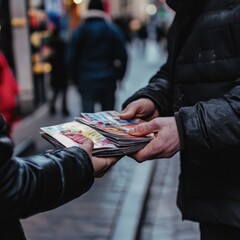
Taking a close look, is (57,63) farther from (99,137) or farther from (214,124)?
(214,124)

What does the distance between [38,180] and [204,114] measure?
2.26ft

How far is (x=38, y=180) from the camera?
5.32 ft

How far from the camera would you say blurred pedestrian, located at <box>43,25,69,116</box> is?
10625mm

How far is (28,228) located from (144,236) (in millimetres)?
1018

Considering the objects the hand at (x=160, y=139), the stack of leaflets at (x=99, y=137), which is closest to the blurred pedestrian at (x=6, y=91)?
the stack of leaflets at (x=99, y=137)

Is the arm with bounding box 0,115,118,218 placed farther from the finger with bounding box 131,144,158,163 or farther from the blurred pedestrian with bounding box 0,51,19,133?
the blurred pedestrian with bounding box 0,51,19,133

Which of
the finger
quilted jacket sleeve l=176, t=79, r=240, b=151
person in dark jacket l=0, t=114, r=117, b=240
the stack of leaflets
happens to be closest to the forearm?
person in dark jacket l=0, t=114, r=117, b=240

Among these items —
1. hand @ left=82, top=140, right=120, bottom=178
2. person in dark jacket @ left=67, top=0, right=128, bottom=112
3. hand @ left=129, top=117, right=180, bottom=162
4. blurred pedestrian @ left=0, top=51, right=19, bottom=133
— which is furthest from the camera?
person in dark jacket @ left=67, top=0, right=128, bottom=112

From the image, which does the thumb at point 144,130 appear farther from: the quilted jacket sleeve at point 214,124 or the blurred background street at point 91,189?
the blurred background street at point 91,189

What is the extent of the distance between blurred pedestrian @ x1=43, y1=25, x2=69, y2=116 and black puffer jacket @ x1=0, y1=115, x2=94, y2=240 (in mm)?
8907

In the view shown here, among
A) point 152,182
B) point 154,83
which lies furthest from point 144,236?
point 154,83

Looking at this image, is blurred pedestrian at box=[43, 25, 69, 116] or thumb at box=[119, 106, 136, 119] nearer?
thumb at box=[119, 106, 136, 119]

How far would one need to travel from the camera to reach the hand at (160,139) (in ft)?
6.64

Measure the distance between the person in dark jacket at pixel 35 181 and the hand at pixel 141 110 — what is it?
1.89 feet
